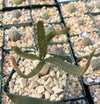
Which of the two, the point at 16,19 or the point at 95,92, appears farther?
the point at 16,19

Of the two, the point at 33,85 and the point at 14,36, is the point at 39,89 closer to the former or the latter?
the point at 33,85

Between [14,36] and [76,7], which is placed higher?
[76,7]

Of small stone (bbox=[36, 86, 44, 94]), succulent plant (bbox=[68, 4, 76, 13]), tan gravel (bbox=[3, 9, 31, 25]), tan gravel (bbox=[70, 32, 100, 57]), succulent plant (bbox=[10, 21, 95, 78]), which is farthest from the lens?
succulent plant (bbox=[68, 4, 76, 13])

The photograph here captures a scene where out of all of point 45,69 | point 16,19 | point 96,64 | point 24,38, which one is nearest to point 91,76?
point 96,64

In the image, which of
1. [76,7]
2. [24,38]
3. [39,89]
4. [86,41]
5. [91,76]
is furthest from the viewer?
[76,7]

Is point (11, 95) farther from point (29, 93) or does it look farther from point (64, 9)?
point (64, 9)

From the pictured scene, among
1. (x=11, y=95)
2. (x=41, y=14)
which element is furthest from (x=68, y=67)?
(x=41, y=14)

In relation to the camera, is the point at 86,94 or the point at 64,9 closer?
the point at 86,94

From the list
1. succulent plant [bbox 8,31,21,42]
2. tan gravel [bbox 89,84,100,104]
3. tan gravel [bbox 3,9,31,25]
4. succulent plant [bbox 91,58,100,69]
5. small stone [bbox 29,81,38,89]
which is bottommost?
tan gravel [bbox 89,84,100,104]

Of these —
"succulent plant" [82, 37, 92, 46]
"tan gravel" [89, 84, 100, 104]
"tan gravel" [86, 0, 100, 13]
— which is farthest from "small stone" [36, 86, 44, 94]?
"tan gravel" [86, 0, 100, 13]

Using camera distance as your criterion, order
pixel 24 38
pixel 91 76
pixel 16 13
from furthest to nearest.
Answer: pixel 16 13 → pixel 24 38 → pixel 91 76

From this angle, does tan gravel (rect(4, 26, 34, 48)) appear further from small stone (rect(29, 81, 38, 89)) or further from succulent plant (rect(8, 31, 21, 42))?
small stone (rect(29, 81, 38, 89))
